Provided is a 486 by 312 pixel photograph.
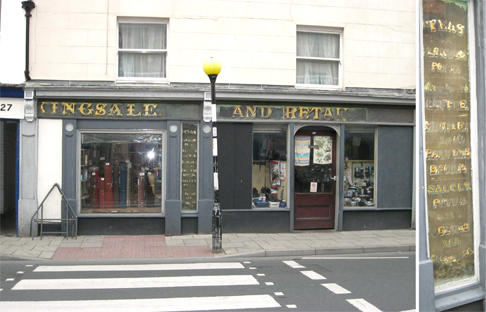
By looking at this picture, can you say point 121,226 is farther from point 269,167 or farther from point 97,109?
point 269,167

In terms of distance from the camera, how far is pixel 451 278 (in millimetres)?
4902

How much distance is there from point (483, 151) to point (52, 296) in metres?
6.09

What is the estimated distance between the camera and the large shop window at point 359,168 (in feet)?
43.9

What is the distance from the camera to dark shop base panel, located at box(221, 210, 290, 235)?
1248 centimetres

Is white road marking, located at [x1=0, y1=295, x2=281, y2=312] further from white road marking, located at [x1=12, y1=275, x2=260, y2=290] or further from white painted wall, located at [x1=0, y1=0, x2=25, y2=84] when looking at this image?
white painted wall, located at [x1=0, y1=0, x2=25, y2=84]

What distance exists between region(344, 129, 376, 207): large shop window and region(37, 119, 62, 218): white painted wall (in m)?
7.97

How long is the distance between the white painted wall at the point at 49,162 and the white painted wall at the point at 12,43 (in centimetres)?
Result: 134

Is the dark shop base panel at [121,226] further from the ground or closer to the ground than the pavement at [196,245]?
further from the ground

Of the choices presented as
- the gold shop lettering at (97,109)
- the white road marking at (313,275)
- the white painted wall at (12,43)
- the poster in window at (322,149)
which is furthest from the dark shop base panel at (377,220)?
the white painted wall at (12,43)

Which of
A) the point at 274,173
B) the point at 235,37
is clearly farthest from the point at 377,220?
the point at 235,37

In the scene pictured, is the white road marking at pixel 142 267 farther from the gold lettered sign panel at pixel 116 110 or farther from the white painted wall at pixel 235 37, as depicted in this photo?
the white painted wall at pixel 235 37

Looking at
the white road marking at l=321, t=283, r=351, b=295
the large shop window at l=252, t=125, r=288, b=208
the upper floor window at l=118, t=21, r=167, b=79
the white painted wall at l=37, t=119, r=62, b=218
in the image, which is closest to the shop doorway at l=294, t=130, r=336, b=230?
the large shop window at l=252, t=125, r=288, b=208

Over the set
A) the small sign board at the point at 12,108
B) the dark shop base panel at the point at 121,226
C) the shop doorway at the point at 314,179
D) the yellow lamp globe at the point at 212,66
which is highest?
the yellow lamp globe at the point at 212,66

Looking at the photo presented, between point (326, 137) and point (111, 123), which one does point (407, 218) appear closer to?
point (326, 137)
